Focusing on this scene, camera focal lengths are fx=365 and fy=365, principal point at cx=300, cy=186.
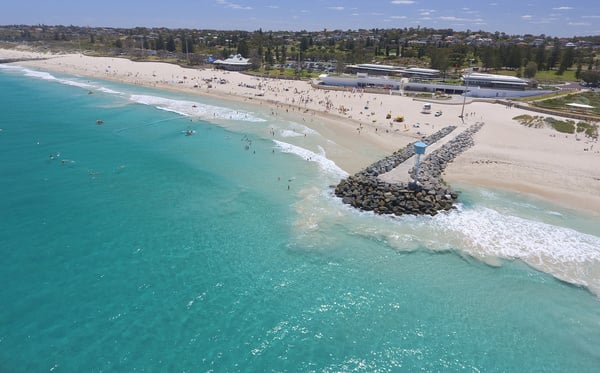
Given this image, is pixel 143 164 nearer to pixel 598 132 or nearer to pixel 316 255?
pixel 316 255

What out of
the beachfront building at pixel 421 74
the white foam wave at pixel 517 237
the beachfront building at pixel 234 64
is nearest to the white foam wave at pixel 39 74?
the beachfront building at pixel 234 64

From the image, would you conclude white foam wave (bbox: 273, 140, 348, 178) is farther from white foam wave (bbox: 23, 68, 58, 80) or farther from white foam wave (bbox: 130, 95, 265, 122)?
white foam wave (bbox: 23, 68, 58, 80)

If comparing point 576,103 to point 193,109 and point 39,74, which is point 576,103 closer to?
point 193,109

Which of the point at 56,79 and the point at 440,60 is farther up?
the point at 440,60

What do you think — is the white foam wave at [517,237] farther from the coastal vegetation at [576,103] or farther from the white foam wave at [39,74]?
the white foam wave at [39,74]

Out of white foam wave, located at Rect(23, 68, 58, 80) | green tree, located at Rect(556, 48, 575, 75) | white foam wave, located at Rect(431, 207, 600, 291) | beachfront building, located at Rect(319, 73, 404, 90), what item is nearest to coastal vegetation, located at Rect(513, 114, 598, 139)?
white foam wave, located at Rect(431, 207, 600, 291)

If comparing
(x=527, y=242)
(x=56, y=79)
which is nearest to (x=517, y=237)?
(x=527, y=242)
